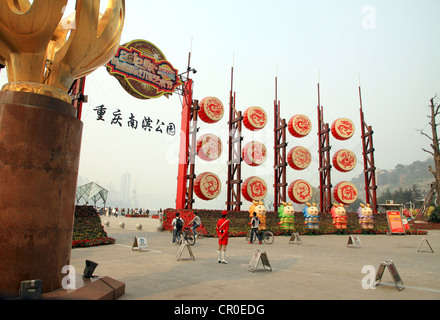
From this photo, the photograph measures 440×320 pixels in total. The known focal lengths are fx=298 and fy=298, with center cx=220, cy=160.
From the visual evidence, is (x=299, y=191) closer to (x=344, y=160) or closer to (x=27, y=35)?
(x=344, y=160)

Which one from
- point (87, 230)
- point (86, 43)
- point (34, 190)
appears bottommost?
point (87, 230)

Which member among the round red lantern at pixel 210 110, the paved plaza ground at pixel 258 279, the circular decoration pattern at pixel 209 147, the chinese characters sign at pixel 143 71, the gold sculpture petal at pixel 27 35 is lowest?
the paved plaza ground at pixel 258 279

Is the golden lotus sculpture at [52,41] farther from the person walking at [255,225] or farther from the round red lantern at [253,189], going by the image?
the round red lantern at [253,189]

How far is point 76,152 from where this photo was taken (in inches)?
185

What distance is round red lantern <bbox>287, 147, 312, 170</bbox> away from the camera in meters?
23.2

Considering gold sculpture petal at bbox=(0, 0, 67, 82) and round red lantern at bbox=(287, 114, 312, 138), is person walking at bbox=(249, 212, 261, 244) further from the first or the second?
round red lantern at bbox=(287, 114, 312, 138)

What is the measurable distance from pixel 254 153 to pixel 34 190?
1828cm

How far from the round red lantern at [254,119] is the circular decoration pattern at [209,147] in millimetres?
3127

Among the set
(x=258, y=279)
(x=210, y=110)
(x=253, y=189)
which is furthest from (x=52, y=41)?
(x=253, y=189)

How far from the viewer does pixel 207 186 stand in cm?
1880

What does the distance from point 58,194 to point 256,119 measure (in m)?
18.8

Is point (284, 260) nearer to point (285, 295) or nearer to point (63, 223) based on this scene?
point (285, 295)

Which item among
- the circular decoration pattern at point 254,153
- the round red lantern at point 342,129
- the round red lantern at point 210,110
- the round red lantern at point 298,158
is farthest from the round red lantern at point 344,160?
the round red lantern at point 210,110

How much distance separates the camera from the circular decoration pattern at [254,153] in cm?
2147
